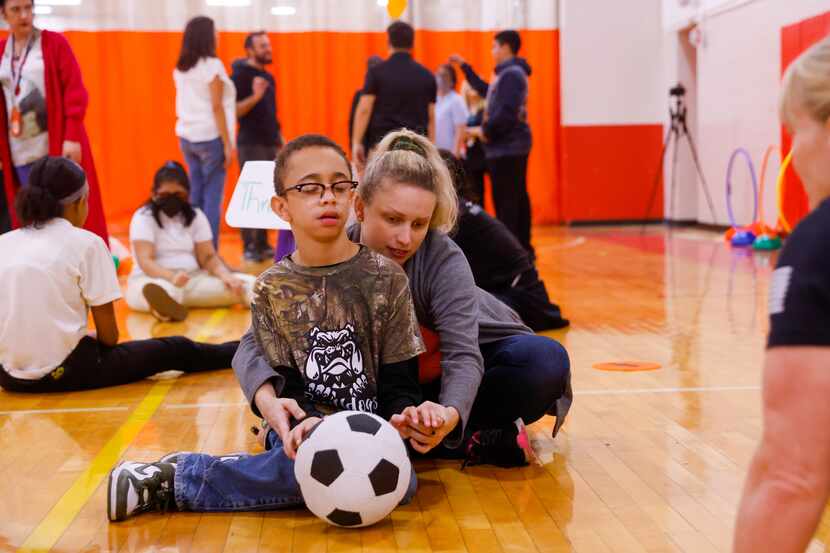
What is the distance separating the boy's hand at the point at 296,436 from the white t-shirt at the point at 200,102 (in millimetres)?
5289

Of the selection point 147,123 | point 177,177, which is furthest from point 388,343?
point 147,123

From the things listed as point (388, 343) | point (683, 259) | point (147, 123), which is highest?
point (147, 123)

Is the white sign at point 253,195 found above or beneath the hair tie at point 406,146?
beneath

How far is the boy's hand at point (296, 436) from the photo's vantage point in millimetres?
2238

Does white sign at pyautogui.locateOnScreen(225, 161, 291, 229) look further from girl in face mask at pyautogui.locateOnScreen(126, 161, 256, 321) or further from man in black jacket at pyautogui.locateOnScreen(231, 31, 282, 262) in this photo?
man in black jacket at pyautogui.locateOnScreen(231, 31, 282, 262)

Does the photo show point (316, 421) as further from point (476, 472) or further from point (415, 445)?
point (476, 472)

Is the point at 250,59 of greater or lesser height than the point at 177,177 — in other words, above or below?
above

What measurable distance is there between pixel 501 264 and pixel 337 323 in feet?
7.54

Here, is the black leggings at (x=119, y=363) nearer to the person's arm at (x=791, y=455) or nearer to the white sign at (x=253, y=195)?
the white sign at (x=253, y=195)

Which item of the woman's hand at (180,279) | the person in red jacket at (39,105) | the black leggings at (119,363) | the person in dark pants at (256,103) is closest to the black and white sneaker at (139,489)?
the black leggings at (119,363)

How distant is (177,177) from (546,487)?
12.6ft

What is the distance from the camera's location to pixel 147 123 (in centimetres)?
1148

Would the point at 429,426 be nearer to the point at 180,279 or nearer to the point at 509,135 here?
the point at 180,279

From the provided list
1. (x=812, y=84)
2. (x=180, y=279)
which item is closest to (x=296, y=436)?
→ (x=812, y=84)
